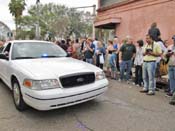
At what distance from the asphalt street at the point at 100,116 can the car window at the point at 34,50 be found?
1224 mm

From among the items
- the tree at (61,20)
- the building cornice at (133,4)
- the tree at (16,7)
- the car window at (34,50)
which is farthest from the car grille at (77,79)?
the tree at (61,20)

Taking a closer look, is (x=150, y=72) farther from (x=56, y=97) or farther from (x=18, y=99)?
(x=18, y=99)

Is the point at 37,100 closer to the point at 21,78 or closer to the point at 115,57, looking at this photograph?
the point at 21,78

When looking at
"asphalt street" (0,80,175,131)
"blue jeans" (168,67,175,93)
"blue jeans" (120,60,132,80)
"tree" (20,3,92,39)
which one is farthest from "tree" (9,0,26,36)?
"blue jeans" (168,67,175,93)

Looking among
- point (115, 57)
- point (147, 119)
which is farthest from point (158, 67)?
point (147, 119)

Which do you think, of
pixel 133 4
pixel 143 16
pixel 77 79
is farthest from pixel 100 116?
pixel 133 4

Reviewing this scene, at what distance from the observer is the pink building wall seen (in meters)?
10.5

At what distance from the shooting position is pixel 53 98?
4.29 m

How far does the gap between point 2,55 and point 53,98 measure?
2.48 m

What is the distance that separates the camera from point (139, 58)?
25.2 feet

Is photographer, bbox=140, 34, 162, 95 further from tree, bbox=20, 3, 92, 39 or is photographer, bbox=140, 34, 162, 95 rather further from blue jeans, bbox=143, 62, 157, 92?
tree, bbox=20, 3, 92, 39

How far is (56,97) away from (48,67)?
2.58 feet

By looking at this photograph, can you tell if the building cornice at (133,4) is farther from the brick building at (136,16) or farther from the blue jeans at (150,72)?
the blue jeans at (150,72)

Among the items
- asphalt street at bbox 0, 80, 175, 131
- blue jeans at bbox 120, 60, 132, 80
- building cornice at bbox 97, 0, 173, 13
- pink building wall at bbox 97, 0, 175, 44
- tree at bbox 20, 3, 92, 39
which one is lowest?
asphalt street at bbox 0, 80, 175, 131
